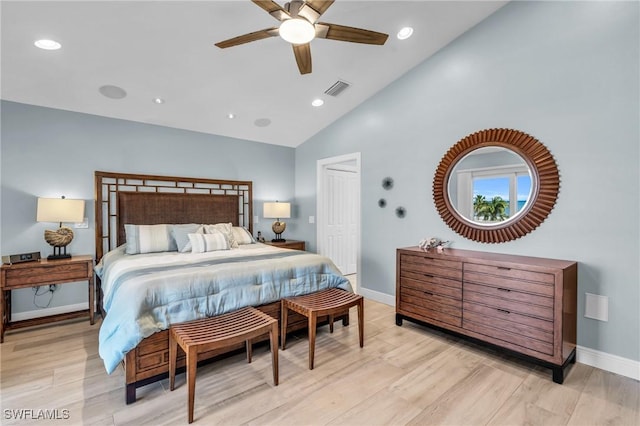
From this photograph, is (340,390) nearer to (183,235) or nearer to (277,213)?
(183,235)

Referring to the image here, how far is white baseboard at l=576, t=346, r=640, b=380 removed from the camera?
93.5 inches

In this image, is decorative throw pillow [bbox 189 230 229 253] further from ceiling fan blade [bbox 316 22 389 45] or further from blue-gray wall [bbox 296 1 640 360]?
ceiling fan blade [bbox 316 22 389 45]

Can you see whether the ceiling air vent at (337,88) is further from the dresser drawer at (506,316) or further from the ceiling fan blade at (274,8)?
the dresser drawer at (506,316)

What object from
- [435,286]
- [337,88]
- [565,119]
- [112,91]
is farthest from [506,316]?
[112,91]

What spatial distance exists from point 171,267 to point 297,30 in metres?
2.20

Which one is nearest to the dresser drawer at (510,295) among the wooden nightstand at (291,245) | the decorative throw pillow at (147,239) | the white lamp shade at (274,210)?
the wooden nightstand at (291,245)

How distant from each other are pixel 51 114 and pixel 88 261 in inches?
70.8

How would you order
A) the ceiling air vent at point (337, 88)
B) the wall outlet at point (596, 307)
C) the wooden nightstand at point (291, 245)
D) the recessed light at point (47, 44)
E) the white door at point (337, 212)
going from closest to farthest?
the wall outlet at point (596, 307), the recessed light at point (47, 44), the ceiling air vent at point (337, 88), the wooden nightstand at point (291, 245), the white door at point (337, 212)

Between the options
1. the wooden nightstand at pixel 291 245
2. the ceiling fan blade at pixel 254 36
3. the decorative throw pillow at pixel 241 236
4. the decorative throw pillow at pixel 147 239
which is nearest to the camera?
the ceiling fan blade at pixel 254 36

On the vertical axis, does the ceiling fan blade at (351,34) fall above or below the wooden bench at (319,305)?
above

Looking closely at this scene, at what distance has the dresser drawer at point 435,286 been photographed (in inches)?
115

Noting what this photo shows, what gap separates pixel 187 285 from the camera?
7.82 feet

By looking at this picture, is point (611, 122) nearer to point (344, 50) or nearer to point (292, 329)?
point (344, 50)

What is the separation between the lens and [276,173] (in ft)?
18.2
